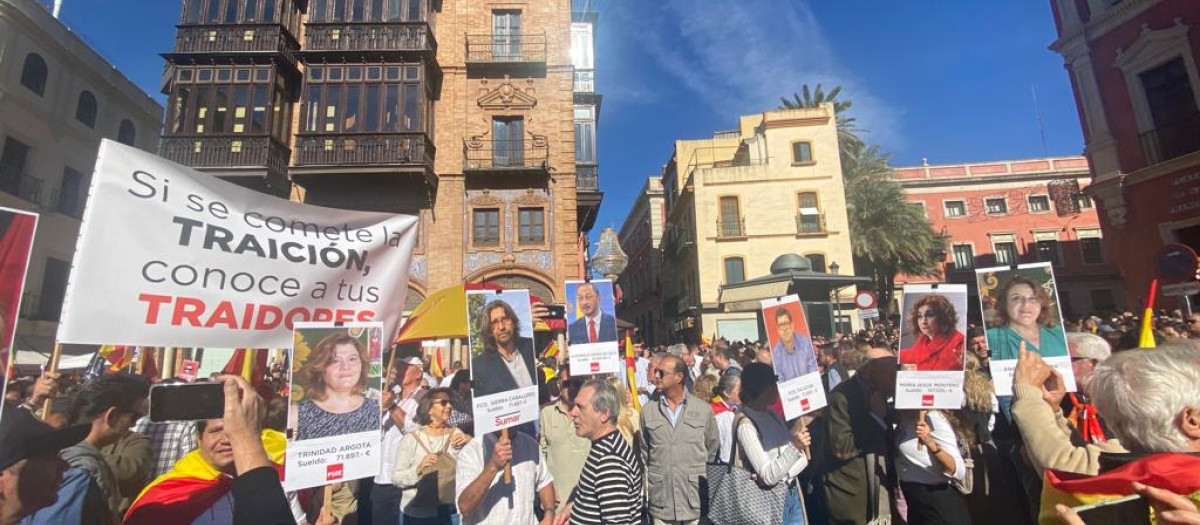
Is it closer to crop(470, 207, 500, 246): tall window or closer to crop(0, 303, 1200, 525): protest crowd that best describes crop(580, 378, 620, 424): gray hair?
crop(0, 303, 1200, 525): protest crowd

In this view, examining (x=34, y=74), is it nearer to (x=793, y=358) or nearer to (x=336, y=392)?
(x=336, y=392)

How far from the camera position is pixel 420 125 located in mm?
18125

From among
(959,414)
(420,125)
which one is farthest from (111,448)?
(420,125)

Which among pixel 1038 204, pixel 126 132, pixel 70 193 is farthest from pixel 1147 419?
pixel 1038 204

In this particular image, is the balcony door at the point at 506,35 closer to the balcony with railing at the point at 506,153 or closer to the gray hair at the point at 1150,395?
the balcony with railing at the point at 506,153

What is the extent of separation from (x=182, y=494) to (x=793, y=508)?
4.14 meters

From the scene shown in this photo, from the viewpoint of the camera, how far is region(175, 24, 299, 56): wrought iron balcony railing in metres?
17.4

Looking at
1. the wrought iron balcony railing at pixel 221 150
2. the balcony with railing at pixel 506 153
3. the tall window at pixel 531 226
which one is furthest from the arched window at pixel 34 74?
the tall window at pixel 531 226

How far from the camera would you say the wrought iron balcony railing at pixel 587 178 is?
2108 centimetres

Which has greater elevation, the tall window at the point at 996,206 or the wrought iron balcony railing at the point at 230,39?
the wrought iron balcony railing at the point at 230,39

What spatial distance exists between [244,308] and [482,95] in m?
18.1

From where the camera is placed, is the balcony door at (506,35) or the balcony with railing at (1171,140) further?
the balcony door at (506,35)

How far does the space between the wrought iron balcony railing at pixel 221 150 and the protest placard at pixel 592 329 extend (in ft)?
51.3

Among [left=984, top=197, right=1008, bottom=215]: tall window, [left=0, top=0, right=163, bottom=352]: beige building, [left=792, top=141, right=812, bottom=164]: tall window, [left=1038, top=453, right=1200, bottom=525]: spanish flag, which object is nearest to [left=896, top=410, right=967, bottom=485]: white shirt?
[left=1038, top=453, right=1200, bottom=525]: spanish flag
